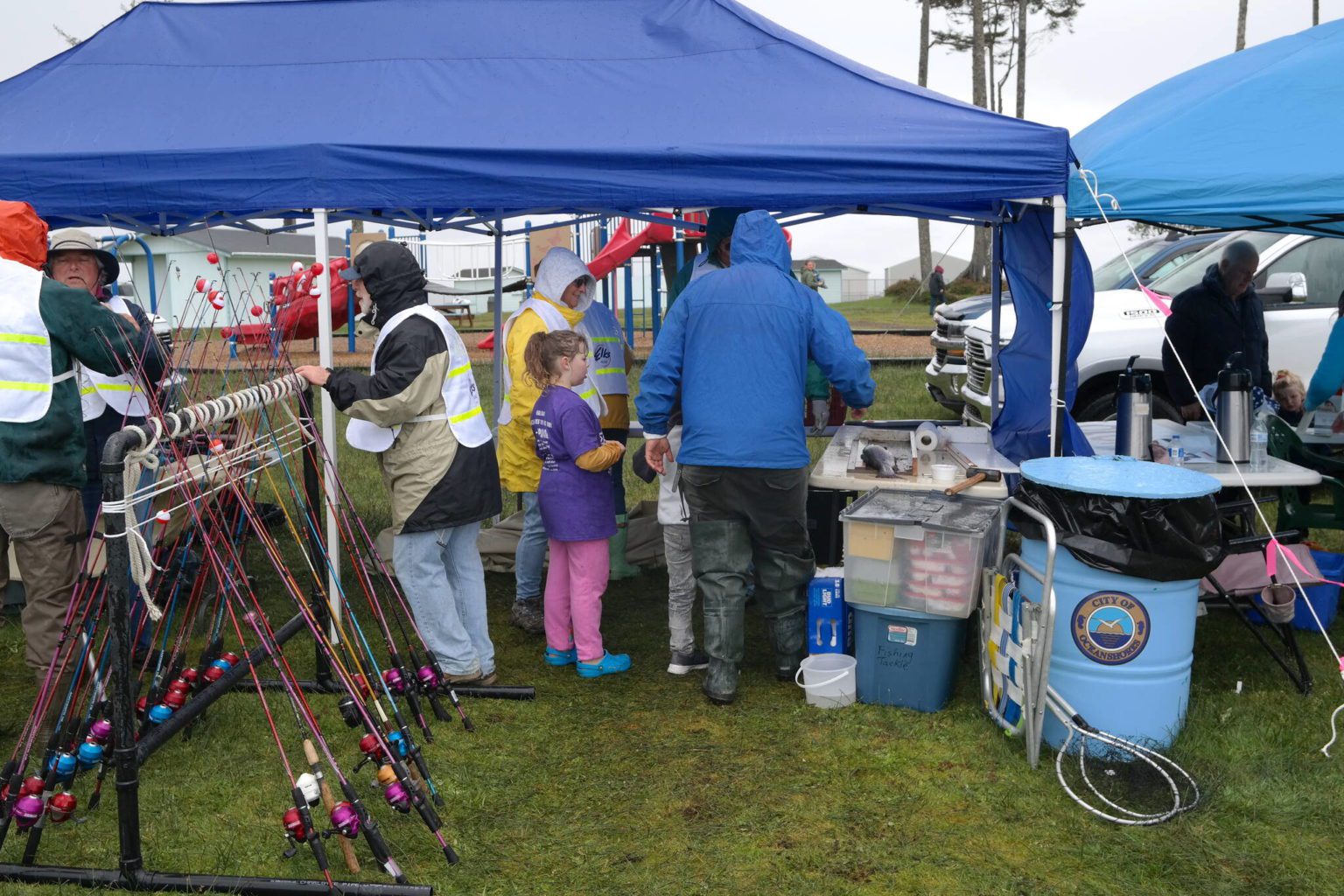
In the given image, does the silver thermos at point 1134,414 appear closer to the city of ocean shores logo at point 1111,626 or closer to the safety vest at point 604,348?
the city of ocean shores logo at point 1111,626

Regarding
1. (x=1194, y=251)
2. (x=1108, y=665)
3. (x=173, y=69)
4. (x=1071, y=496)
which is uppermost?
(x=173, y=69)

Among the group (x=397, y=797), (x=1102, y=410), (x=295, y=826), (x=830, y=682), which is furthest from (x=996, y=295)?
(x=295, y=826)

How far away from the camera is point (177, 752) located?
397cm

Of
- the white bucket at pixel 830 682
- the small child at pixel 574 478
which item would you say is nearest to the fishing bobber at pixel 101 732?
the small child at pixel 574 478

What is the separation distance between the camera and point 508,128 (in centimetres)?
473

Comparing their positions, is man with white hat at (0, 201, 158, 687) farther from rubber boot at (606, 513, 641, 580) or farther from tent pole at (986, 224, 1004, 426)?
tent pole at (986, 224, 1004, 426)

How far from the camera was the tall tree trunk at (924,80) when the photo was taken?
28.2m

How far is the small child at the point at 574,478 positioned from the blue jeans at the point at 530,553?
0.60m

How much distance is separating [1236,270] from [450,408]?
4329 mm

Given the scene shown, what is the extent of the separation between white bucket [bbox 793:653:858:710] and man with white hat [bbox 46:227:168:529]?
2538 millimetres

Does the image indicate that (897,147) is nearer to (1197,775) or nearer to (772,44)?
(772,44)

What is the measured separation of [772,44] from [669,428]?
1.94 meters

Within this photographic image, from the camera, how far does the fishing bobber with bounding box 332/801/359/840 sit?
2949 mm

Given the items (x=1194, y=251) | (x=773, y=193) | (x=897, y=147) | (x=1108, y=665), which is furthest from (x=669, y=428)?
(x=1194, y=251)
